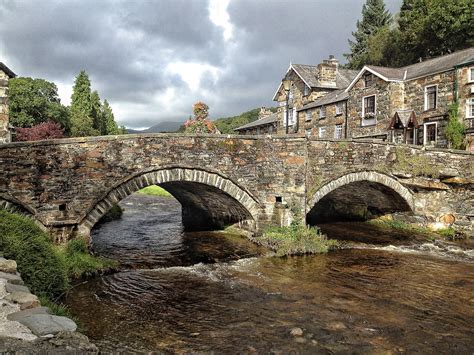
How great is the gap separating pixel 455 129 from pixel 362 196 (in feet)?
32.6

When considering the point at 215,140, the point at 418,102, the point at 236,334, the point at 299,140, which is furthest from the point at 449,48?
the point at 236,334

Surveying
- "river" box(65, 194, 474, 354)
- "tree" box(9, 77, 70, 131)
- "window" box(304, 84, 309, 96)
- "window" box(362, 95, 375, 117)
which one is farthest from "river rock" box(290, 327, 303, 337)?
"tree" box(9, 77, 70, 131)

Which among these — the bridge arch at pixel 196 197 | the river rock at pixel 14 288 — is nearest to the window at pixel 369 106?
the bridge arch at pixel 196 197

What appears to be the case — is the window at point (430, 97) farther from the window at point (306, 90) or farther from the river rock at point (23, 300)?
the river rock at point (23, 300)

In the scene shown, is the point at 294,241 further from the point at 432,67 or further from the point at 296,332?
the point at 432,67

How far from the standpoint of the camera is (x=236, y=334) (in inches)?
307

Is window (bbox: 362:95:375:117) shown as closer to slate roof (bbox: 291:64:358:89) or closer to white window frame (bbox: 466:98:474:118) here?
white window frame (bbox: 466:98:474:118)

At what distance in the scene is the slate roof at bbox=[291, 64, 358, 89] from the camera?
4109 centimetres

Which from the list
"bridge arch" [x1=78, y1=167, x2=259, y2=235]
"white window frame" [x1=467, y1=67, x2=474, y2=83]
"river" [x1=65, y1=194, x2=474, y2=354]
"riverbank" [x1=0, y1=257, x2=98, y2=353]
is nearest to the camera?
"riverbank" [x1=0, y1=257, x2=98, y2=353]

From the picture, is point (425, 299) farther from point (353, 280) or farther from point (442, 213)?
point (442, 213)

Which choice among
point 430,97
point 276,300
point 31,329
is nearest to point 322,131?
point 430,97

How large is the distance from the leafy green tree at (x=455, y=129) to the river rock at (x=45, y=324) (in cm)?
2750

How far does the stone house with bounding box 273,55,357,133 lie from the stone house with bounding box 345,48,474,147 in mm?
7151

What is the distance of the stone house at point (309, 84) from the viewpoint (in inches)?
1603
